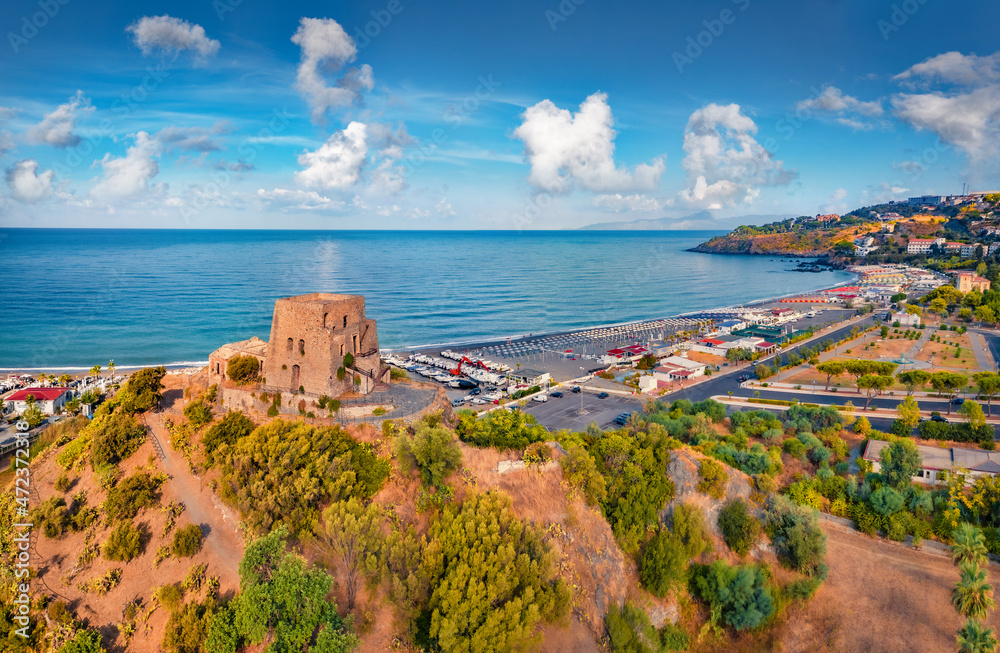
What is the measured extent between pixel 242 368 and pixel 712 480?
101ft

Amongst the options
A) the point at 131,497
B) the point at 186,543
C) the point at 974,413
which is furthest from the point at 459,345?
the point at 974,413

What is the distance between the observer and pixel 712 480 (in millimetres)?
34312

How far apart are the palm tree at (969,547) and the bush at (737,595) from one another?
33.1 feet

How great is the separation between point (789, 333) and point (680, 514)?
237 ft

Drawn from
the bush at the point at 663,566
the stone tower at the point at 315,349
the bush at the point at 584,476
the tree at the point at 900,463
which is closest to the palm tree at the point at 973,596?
the tree at the point at 900,463

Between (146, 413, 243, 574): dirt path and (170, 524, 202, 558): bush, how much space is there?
0.59m

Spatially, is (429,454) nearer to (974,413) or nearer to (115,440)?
(115,440)

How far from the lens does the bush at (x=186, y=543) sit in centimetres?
2748

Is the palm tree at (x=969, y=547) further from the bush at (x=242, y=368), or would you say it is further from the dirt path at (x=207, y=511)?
the bush at (x=242, y=368)

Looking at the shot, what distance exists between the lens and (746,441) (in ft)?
140

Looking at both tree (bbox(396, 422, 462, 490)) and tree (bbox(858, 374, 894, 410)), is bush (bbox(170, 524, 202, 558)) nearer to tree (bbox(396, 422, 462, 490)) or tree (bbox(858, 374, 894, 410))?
tree (bbox(396, 422, 462, 490))

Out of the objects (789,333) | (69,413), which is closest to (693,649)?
(69,413)

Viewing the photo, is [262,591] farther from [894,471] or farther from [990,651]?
[894,471]

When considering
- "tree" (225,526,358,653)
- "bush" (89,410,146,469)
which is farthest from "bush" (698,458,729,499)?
"bush" (89,410,146,469)
